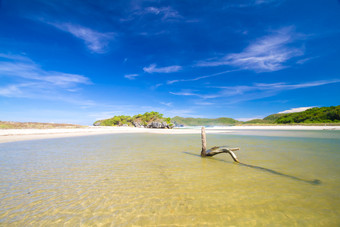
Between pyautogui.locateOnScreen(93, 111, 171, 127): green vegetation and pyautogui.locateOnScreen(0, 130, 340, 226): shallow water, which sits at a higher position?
pyautogui.locateOnScreen(93, 111, 171, 127): green vegetation

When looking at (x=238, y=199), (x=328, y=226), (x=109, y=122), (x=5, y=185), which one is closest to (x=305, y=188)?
(x=328, y=226)

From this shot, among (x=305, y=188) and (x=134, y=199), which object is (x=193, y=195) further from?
(x=305, y=188)

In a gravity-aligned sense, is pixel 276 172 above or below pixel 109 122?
below

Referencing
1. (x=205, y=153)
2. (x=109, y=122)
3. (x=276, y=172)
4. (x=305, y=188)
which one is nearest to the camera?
(x=305, y=188)

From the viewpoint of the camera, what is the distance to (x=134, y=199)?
13.8ft

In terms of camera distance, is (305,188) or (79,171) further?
(79,171)

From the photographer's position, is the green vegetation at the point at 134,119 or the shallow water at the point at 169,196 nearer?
the shallow water at the point at 169,196

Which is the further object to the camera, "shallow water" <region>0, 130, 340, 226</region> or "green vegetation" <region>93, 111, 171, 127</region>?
"green vegetation" <region>93, 111, 171, 127</region>

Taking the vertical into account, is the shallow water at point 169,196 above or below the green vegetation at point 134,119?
below

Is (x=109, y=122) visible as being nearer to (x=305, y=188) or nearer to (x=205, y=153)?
(x=205, y=153)

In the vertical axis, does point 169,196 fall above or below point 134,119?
below

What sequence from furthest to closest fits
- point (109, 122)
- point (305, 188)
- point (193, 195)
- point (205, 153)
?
point (109, 122), point (205, 153), point (305, 188), point (193, 195)

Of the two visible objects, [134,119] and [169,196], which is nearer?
[169,196]

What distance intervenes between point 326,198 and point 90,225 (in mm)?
6126
